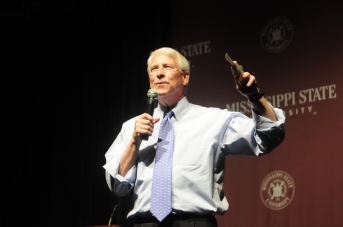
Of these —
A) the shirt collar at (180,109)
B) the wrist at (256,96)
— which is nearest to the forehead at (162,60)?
the shirt collar at (180,109)

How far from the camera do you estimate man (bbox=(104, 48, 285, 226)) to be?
223 cm

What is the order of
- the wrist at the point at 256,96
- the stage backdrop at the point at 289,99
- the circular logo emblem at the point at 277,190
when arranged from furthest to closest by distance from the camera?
the circular logo emblem at the point at 277,190, the stage backdrop at the point at 289,99, the wrist at the point at 256,96

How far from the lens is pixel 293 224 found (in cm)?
350

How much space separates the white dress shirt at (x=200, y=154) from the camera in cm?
225

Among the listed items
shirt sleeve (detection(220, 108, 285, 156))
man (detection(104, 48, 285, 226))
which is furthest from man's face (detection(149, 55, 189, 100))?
shirt sleeve (detection(220, 108, 285, 156))

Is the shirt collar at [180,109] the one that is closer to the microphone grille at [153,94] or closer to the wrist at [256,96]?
the microphone grille at [153,94]

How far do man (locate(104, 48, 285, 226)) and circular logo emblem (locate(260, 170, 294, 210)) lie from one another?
1.21 meters

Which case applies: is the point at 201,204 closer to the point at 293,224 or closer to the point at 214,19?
the point at 293,224

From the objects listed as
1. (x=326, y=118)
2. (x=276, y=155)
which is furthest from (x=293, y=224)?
(x=326, y=118)

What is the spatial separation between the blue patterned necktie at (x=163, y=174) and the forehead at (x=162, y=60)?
255mm

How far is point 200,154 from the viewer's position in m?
2.36

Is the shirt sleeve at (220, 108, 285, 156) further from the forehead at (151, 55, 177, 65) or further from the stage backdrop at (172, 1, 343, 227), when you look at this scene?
the stage backdrop at (172, 1, 343, 227)

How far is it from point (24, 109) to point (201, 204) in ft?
10.1

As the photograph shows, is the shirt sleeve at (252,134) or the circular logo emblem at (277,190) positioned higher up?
the shirt sleeve at (252,134)
